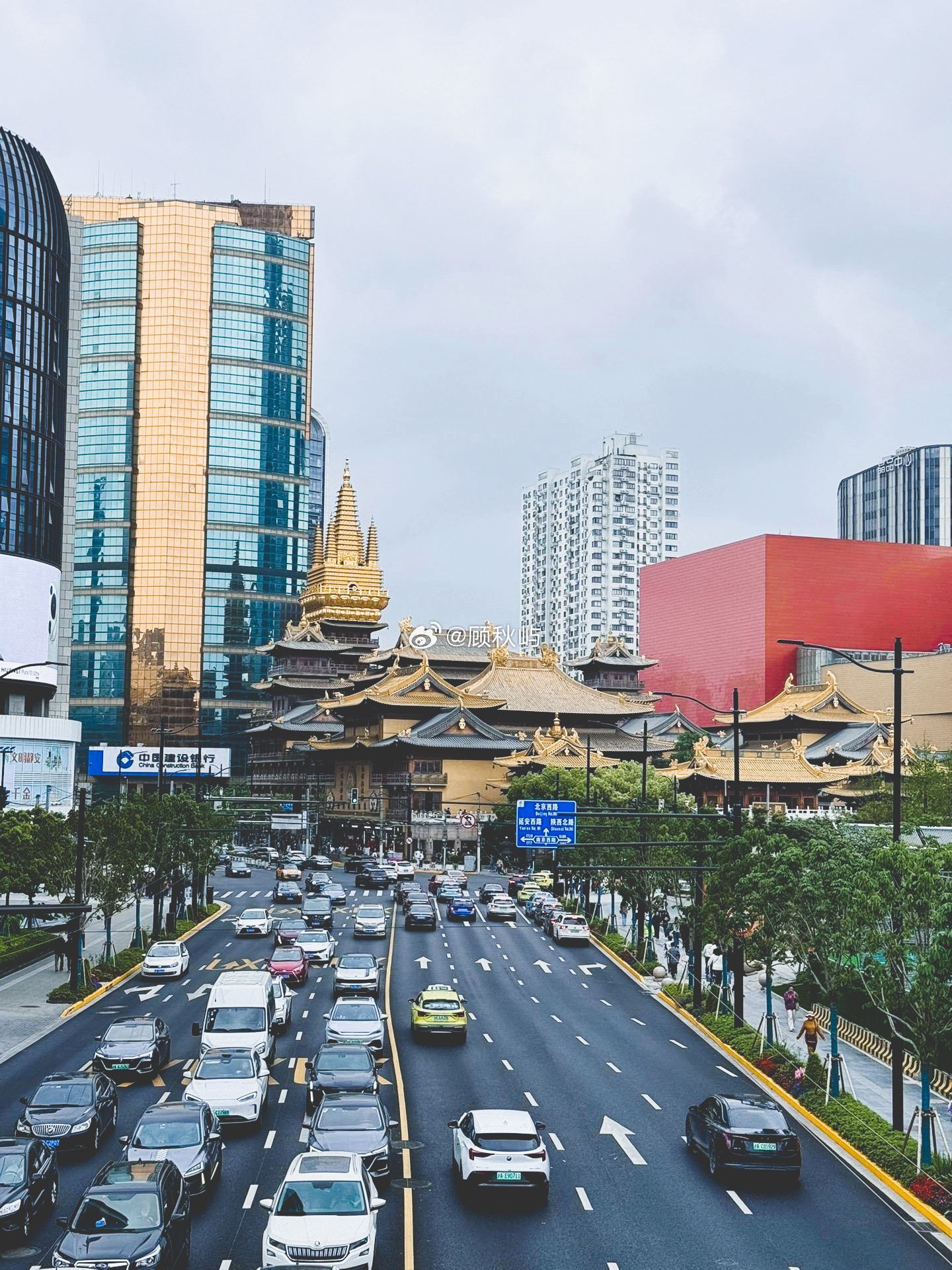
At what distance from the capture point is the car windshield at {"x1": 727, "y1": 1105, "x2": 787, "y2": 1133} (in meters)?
Result: 26.9

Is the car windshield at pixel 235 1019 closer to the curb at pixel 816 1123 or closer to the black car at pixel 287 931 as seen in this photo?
the curb at pixel 816 1123

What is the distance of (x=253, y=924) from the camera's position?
6862cm

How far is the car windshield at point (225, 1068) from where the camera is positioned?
30.8 metres

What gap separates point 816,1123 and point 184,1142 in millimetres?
14603

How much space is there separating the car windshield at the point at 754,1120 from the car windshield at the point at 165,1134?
974 centimetres

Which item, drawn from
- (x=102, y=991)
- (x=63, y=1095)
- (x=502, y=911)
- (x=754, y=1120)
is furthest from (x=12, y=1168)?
(x=502, y=911)

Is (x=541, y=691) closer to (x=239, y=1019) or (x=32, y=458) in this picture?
(x=32, y=458)

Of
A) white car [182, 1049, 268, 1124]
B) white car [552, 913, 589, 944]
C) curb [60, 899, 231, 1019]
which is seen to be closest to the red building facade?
white car [552, 913, 589, 944]

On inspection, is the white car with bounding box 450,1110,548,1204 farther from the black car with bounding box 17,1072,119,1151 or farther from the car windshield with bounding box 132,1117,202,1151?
the black car with bounding box 17,1072,119,1151

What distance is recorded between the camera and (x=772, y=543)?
158m

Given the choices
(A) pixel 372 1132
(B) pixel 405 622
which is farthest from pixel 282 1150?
(B) pixel 405 622

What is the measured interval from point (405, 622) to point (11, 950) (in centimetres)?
9175

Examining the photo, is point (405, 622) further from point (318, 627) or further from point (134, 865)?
point (134, 865)

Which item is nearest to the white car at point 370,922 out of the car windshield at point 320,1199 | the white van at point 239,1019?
the white van at point 239,1019
